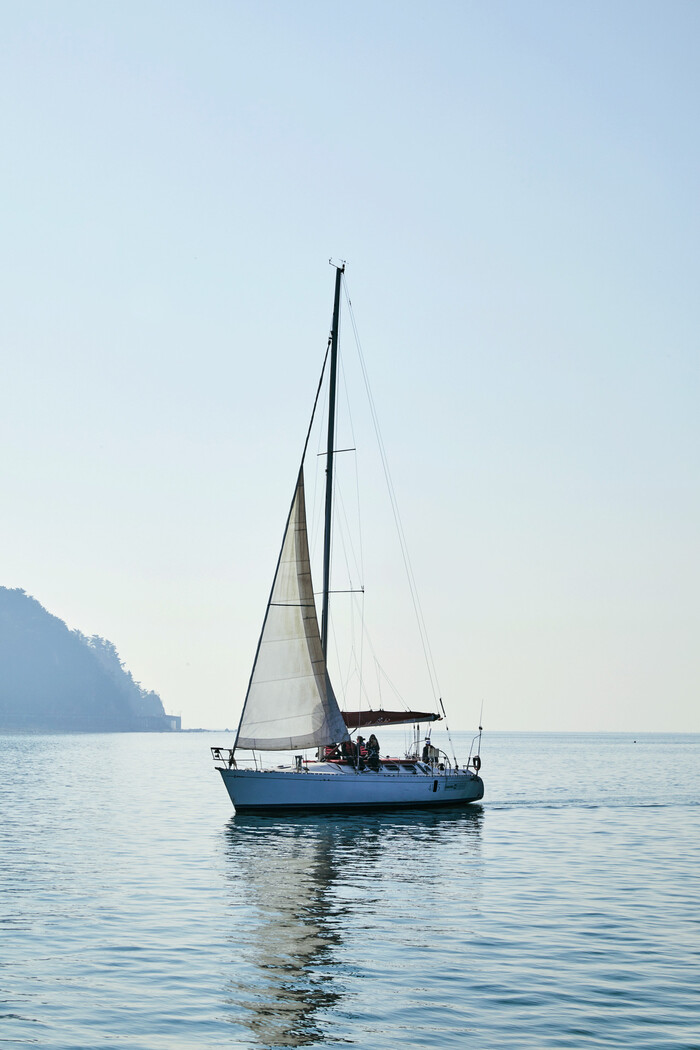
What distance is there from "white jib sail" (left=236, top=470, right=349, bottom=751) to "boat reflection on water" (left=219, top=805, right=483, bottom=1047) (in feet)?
11.8

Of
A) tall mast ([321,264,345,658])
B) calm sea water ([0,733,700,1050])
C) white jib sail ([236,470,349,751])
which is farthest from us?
tall mast ([321,264,345,658])

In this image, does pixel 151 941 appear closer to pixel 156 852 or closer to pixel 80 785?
pixel 156 852

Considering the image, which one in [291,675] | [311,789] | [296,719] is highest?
[291,675]

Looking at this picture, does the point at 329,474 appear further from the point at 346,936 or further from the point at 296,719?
the point at 346,936

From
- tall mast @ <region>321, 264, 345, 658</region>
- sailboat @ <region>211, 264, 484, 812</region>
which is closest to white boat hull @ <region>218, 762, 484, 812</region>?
sailboat @ <region>211, 264, 484, 812</region>

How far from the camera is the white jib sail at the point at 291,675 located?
43.2m

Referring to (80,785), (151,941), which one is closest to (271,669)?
(151,941)

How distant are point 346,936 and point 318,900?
15.0 feet

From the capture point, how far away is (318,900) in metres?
25.8

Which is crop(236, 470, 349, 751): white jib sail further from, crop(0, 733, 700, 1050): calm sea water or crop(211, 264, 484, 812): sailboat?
crop(0, 733, 700, 1050): calm sea water

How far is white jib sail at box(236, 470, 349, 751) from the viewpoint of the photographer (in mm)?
43156

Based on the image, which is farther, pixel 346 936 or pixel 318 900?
pixel 318 900

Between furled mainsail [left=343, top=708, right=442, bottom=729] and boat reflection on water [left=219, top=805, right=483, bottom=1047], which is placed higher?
furled mainsail [left=343, top=708, right=442, bottom=729]

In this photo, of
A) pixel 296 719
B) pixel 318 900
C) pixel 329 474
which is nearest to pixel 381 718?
pixel 296 719
